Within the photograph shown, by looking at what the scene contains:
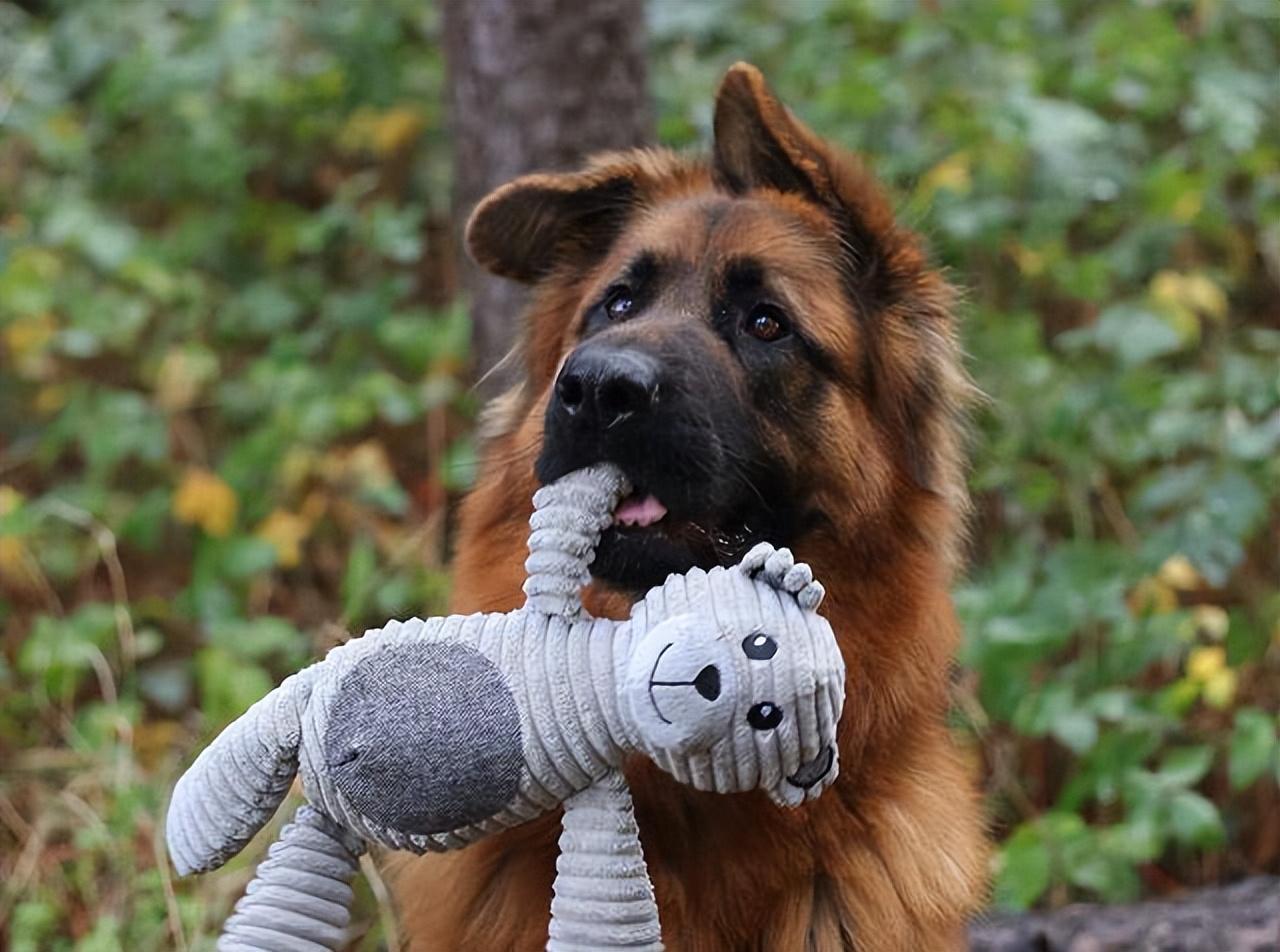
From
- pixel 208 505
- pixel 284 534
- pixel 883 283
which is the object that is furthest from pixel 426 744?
pixel 208 505

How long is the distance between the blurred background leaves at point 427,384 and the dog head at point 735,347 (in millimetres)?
357

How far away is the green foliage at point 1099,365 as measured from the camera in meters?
4.60

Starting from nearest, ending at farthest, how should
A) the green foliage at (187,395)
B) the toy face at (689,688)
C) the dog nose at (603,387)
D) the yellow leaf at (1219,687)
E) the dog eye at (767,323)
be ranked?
the toy face at (689,688), the dog nose at (603,387), the dog eye at (767,323), the green foliage at (187,395), the yellow leaf at (1219,687)

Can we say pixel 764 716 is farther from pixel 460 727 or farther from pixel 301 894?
pixel 301 894

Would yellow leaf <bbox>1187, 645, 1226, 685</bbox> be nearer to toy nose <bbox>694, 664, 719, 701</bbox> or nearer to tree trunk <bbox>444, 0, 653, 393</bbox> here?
tree trunk <bbox>444, 0, 653, 393</bbox>

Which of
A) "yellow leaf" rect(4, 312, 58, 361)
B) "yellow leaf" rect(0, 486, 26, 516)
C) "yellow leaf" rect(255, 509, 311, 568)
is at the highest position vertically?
"yellow leaf" rect(0, 486, 26, 516)

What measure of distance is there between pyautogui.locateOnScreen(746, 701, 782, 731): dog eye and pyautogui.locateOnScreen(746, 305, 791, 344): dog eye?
1.30 meters

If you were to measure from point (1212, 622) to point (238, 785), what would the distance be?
364 centimetres

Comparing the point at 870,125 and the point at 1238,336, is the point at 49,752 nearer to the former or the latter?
the point at 870,125

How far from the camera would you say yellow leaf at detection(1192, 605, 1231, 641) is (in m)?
5.06

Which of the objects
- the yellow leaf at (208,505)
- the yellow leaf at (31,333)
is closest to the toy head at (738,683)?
the yellow leaf at (208,505)

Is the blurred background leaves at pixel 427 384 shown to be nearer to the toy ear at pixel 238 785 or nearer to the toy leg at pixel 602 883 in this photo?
the toy ear at pixel 238 785

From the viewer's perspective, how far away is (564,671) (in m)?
2.31

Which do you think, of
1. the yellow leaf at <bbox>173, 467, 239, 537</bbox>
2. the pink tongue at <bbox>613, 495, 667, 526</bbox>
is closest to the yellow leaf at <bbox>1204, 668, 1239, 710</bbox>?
the pink tongue at <bbox>613, 495, 667, 526</bbox>
